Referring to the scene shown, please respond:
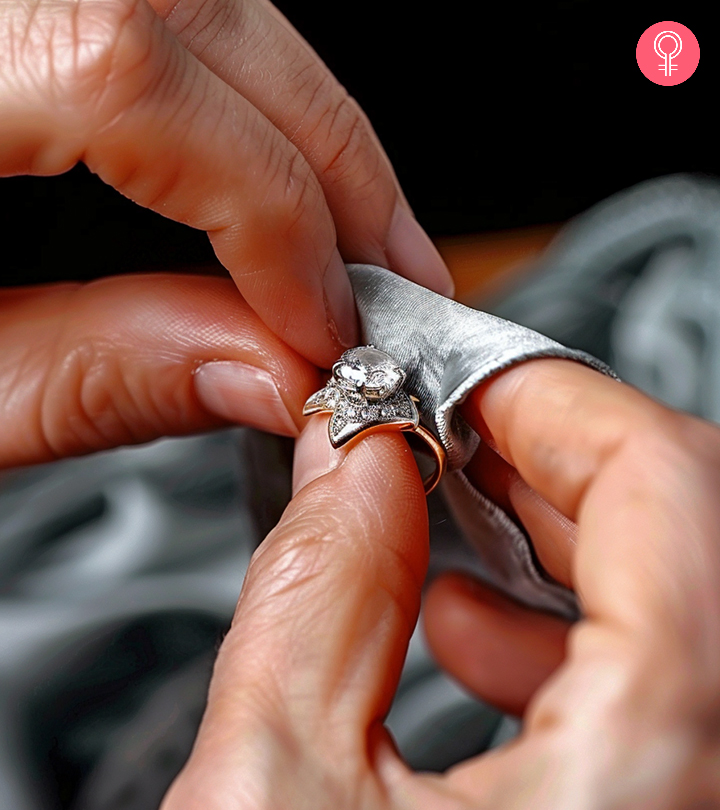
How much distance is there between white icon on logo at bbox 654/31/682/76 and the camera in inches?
51.4

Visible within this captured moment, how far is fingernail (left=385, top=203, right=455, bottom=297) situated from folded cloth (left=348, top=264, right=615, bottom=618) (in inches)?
3.1

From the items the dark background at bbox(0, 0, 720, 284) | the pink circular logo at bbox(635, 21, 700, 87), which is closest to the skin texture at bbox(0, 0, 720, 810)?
the dark background at bbox(0, 0, 720, 284)

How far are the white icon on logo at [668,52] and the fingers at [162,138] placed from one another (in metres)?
1.04

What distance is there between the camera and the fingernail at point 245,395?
56cm

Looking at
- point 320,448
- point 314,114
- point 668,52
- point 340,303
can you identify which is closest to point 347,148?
point 314,114

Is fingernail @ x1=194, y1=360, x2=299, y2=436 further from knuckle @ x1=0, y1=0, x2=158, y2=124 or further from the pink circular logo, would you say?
the pink circular logo

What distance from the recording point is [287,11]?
116 cm

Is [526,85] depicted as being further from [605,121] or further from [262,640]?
[262,640]

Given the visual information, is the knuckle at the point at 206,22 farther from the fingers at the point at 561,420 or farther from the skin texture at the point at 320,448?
the fingers at the point at 561,420

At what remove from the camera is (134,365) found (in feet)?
1.94

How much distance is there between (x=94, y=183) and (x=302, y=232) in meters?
0.73

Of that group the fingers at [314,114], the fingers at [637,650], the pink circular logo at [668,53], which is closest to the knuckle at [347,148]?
the fingers at [314,114]

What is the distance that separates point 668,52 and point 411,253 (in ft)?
3.02

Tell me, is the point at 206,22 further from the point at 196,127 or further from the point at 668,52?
the point at 668,52
